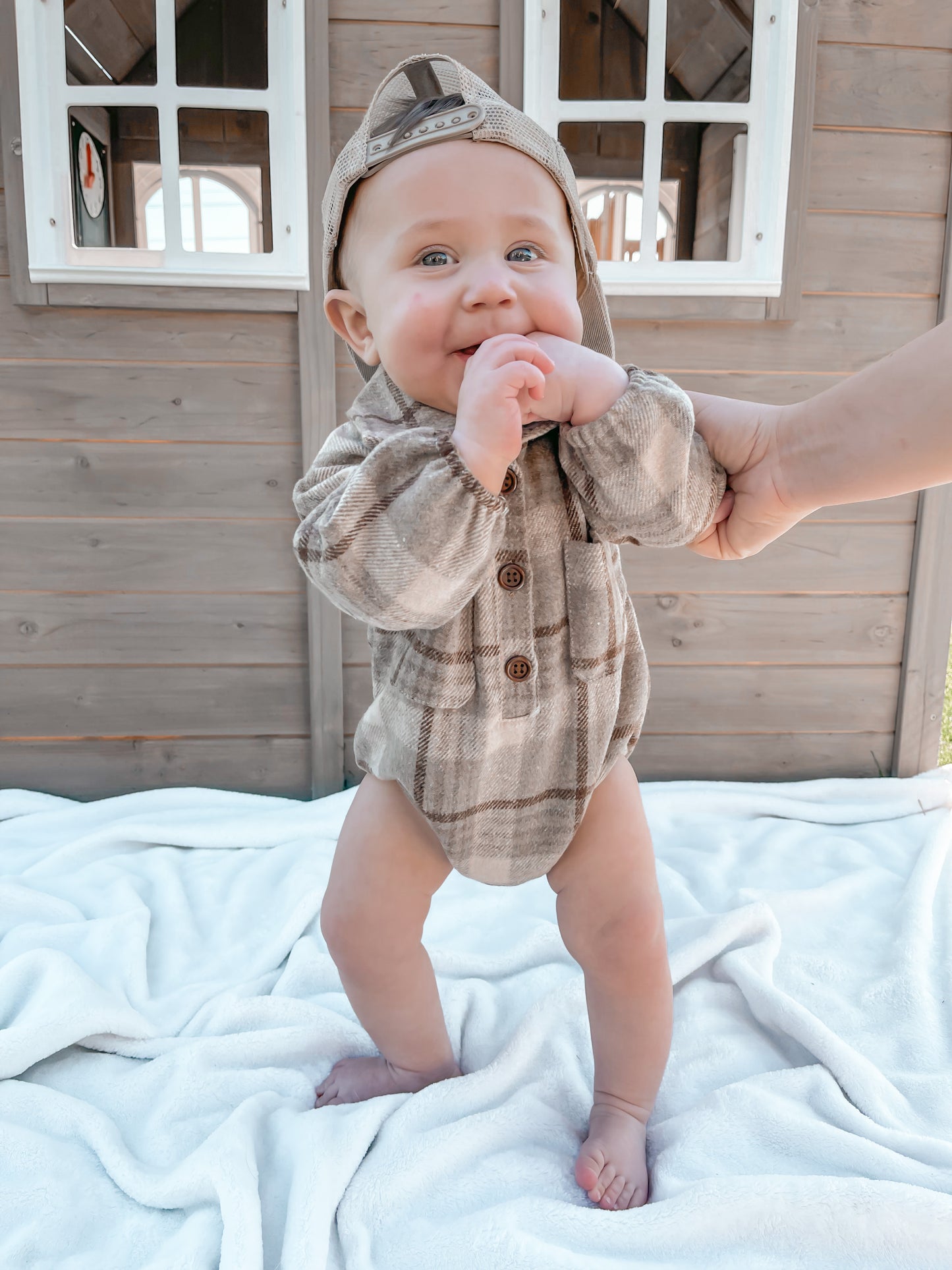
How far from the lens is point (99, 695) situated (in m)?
2.03

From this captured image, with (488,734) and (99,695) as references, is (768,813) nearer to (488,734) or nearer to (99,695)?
(488,734)

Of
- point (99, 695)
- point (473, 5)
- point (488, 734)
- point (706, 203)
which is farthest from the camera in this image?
point (706, 203)

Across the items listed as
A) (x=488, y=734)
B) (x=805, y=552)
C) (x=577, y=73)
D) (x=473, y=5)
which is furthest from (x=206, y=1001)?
(x=577, y=73)

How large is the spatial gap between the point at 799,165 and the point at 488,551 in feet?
5.44

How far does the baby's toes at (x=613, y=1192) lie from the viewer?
2.88 feet

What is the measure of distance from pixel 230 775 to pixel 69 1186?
1205 millimetres

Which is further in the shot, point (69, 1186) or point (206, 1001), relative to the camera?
Answer: point (206, 1001)

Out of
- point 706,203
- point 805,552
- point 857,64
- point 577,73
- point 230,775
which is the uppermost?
point 577,73

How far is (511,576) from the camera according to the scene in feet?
2.68

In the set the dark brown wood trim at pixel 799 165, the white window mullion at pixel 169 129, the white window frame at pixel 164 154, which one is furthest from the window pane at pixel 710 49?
the white window mullion at pixel 169 129

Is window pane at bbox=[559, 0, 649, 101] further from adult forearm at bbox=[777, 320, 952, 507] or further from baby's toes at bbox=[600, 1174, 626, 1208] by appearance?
baby's toes at bbox=[600, 1174, 626, 1208]

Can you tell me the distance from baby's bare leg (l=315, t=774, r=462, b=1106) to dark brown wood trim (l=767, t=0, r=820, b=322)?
5.02ft

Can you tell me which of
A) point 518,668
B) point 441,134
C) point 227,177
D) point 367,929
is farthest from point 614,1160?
point 227,177

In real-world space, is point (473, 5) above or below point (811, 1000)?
above
